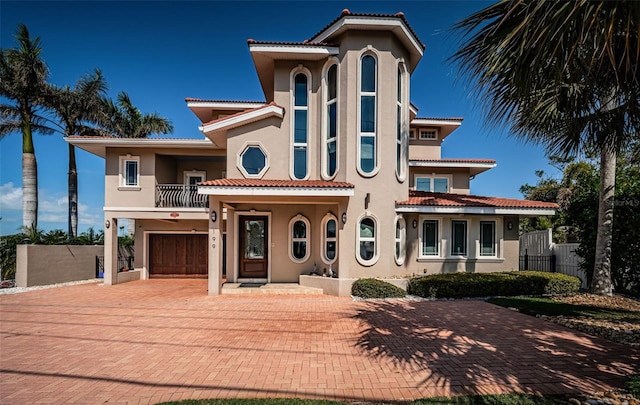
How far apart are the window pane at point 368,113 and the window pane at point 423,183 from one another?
24.6ft

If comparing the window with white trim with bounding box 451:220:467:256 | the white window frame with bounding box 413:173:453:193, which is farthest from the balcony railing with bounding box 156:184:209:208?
the white window frame with bounding box 413:173:453:193

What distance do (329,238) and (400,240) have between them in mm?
2978

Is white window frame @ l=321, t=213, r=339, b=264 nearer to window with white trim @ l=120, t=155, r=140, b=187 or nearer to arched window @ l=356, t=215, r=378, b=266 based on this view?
arched window @ l=356, t=215, r=378, b=266

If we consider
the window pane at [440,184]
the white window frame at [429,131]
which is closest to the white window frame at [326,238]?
the window pane at [440,184]

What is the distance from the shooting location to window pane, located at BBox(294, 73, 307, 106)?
1370 centimetres

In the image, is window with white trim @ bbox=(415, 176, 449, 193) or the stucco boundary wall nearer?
the stucco boundary wall


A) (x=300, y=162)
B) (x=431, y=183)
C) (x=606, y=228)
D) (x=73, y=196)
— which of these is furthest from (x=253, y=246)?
(x=73, y=196)

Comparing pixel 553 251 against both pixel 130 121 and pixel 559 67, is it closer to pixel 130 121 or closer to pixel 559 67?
pixel 559 67

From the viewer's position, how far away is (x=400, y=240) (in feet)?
42.6

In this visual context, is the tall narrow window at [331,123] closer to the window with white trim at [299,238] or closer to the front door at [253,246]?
the window with white trim at [299,238]

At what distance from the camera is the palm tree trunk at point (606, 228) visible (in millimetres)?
10898

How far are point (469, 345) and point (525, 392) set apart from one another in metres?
1.91

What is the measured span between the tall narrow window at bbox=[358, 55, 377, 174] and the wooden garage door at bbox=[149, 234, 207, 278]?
1029cm

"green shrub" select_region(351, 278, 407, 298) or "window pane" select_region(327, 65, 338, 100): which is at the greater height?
"window pane" select_region(327, 65, 338, 100)
